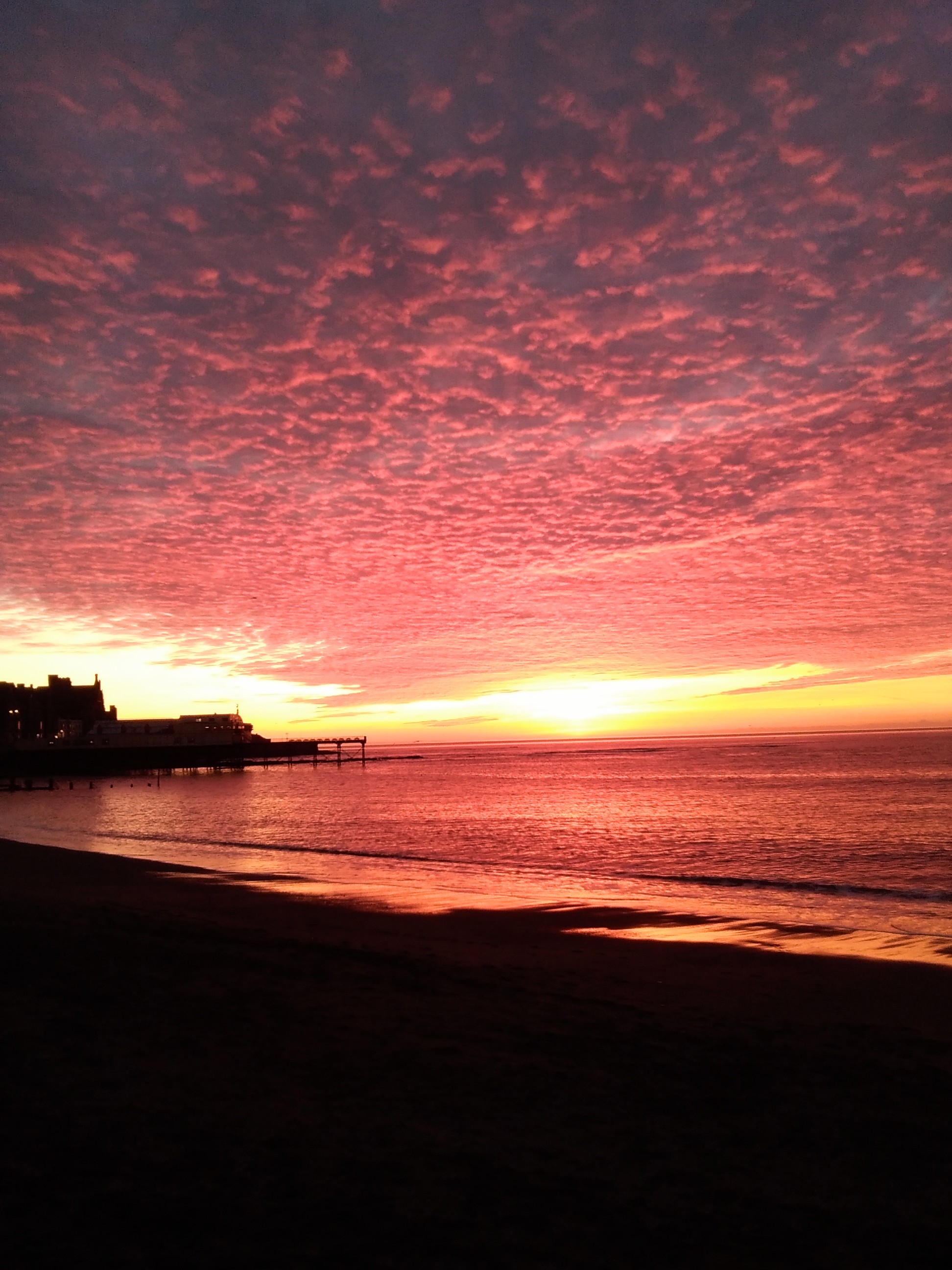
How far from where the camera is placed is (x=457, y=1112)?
610 centimetres

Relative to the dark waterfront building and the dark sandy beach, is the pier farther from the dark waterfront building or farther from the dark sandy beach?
the dark sandy beach

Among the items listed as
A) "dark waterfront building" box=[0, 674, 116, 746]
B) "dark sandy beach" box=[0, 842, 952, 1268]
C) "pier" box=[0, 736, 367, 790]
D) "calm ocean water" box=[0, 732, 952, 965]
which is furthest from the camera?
"dark waterfront building" box=[0, 674, 116, 746]

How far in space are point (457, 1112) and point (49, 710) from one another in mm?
142522

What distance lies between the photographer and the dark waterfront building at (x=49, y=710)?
125 m

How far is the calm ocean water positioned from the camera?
1859cm

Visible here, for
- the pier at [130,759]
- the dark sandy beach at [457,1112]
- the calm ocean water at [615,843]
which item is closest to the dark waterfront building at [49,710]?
the pier at [130,759]

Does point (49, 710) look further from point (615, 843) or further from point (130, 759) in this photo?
point (615, 843)

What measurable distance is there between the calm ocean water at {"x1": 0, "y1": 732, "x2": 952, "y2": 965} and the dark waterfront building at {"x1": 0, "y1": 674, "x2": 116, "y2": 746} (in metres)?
49.3

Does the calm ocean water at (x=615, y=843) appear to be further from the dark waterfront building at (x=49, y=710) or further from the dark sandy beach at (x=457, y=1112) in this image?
the dark waterfront building at (x=49, y=710)

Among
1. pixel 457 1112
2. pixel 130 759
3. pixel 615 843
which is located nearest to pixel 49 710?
pixel 130 759

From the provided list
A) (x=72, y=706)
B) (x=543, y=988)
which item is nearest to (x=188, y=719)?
(x=72, y=706)

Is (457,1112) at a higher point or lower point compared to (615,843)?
higher

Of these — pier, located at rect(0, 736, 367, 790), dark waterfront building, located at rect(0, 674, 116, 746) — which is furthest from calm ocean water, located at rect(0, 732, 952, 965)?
dark waterfront building, located at rect(0, 674, 116, 746)

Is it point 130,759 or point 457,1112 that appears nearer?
point 457,1112
